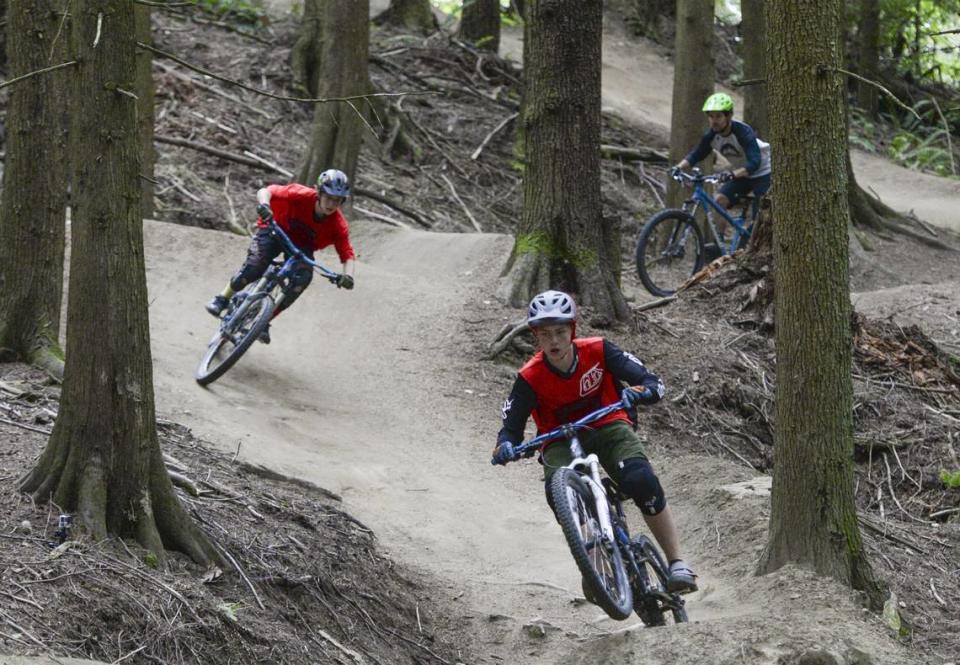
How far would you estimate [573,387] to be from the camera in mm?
6668

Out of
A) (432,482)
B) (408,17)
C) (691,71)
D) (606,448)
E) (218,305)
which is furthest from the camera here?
(408,17)

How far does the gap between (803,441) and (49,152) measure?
572cm

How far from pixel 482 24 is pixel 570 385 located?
73.6 feet

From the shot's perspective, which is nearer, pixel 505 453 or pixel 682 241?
pixel 505 453

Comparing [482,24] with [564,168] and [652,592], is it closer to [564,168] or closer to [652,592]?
[564,168]

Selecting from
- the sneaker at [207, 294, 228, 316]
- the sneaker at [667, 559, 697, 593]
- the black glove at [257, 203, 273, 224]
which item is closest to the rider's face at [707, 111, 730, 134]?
the black glove at [257, 203, 273, 224]

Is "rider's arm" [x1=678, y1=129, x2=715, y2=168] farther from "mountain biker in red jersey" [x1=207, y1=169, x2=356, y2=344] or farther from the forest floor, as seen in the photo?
"mountain biker in red jersey" [x1=207, y1=169, x2=356, y2=344]

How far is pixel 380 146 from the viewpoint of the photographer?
22641 mm

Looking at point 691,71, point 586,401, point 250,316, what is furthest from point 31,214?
point 691,71

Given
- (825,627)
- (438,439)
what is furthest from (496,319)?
(825,627)

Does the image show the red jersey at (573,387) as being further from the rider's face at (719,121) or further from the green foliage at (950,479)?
the rider's face at (719,121)

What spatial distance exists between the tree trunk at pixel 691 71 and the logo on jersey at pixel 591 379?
11729 millimetres

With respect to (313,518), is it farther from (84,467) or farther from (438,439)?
(438,439)

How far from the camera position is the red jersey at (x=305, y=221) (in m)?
10.6
